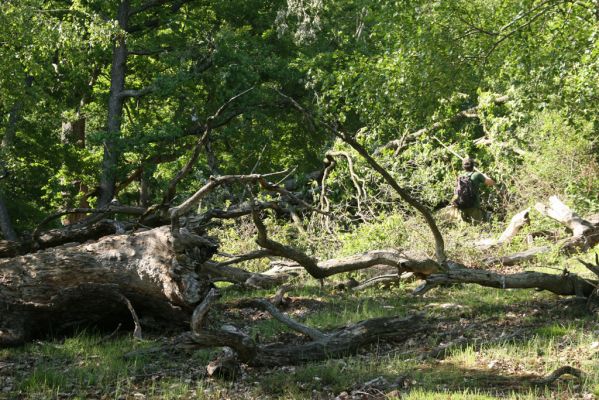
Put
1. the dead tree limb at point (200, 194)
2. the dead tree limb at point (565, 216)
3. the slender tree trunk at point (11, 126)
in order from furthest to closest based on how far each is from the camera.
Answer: the slender tree trunk at point (11, 126) < the dead tree limb at point (565, 216) < the dead tree limb at point (200, 194)

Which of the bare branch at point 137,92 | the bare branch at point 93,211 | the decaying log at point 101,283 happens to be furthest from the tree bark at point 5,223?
the decaying log at point 101,283

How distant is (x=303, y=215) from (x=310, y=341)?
24.0 feet

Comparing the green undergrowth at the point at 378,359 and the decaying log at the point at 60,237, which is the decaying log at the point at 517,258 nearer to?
the green undergrowth at the point at 378,359

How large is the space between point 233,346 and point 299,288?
5708 millimetres

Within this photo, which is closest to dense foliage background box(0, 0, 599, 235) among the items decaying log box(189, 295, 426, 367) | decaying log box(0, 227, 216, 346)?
decaying log box(0, 227, 216, 346)

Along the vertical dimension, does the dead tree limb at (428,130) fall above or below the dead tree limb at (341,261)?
above

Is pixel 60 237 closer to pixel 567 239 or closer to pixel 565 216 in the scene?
pixel 567 239

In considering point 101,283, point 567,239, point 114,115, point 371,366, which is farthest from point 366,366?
point 114,115

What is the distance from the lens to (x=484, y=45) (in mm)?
12562

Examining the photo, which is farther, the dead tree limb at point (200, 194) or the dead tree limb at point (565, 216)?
the dead tree limb at point (565, 216)

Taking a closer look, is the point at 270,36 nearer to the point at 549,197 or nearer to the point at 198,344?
the point at 549,197

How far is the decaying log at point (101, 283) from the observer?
27.9 ft

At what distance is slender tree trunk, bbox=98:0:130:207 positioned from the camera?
19484 millimetres

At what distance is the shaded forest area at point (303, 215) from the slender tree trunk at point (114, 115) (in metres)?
0.07
